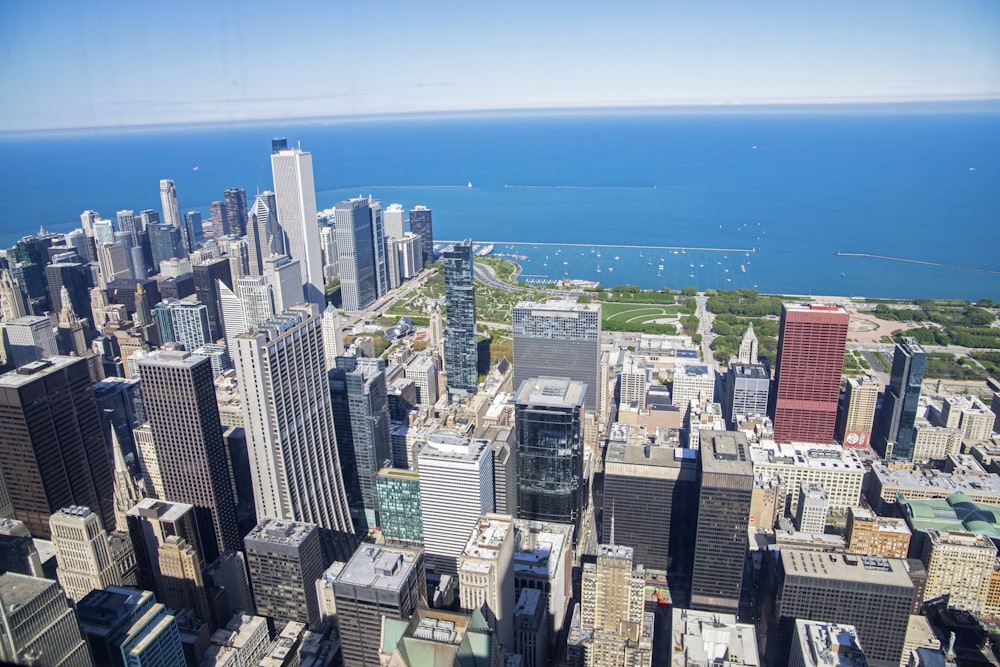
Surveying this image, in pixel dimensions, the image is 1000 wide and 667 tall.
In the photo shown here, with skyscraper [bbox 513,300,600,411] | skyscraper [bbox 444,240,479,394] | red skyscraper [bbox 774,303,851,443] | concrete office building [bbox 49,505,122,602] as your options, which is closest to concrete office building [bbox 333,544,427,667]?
concrete office building [bbox 49,505,122,602]

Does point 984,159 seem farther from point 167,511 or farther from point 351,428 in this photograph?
point 167,511

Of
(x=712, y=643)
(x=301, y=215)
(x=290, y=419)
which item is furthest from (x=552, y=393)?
(x=301, y=215)

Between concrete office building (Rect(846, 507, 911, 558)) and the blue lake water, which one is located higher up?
the blue lake water

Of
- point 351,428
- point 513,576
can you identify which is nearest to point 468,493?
point 513,576

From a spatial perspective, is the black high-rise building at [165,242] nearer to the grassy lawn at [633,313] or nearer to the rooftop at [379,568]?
the grassy lawn at [633,313]

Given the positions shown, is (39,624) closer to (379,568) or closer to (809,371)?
(379,568)

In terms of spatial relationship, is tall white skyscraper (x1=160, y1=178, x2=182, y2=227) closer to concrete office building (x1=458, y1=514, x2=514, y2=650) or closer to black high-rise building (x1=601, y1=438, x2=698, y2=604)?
black high-rise building (x1=601, y1=438, x2=698, y2=604)
